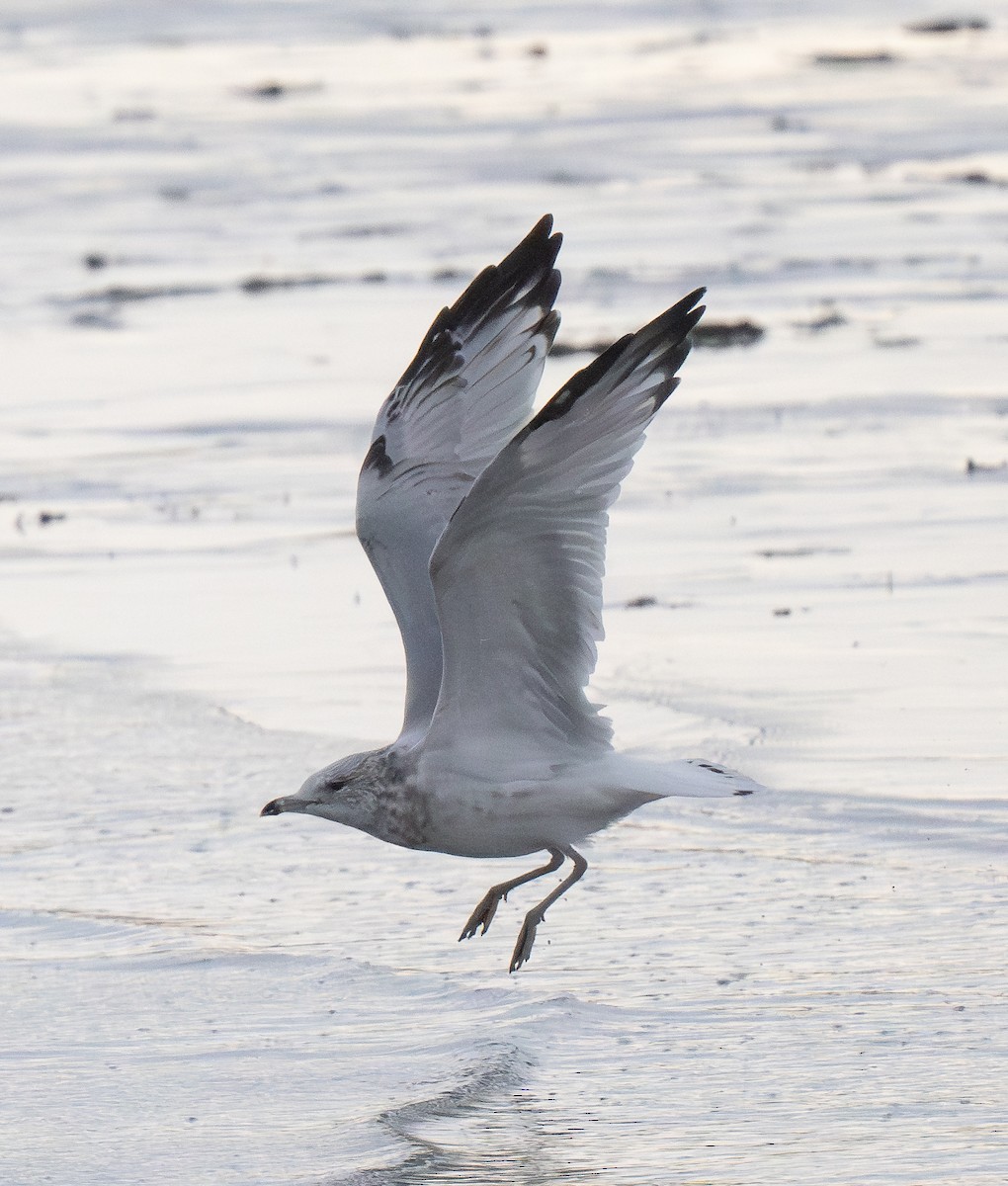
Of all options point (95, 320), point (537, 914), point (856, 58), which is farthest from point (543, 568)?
A: point (856, 58)

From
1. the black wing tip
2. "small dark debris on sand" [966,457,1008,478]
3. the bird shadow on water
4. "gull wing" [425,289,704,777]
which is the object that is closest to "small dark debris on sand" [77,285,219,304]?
"small dark debris on sand" [966,457,1008,478]

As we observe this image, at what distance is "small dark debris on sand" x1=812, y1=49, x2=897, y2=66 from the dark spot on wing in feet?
→ 61.1

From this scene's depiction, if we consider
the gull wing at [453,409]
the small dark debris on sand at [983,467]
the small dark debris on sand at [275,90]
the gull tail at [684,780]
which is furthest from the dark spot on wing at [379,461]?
the small dark debris on sand at [275,90]

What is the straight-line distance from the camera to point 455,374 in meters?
6.77

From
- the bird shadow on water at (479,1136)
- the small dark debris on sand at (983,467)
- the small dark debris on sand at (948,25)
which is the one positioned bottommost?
the bird shadow on water at (479,1136)

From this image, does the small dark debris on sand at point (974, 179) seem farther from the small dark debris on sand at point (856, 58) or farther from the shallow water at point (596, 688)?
the small dark debris on sand at point (856, 58)

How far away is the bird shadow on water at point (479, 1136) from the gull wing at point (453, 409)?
4.70 ft

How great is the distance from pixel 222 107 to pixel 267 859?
57.2 ft

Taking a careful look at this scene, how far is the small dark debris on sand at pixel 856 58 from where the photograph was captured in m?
24.5

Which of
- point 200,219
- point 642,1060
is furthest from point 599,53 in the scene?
point 642,1060

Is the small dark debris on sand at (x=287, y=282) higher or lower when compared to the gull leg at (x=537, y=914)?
higher

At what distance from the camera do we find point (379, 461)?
668cm

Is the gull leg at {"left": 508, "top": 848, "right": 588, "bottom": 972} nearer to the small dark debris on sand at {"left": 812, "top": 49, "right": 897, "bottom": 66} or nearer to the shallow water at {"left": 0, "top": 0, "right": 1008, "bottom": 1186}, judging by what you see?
the shallow water at {"left": 0, "top": 0, "right": 1008, "bottom": 1186}

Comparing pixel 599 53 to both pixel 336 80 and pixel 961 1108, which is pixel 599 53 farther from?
pixel 961 1108
